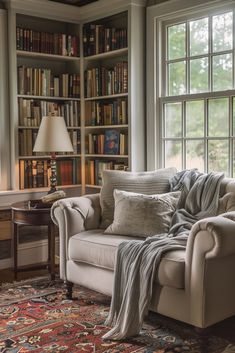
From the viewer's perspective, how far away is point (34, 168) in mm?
4801

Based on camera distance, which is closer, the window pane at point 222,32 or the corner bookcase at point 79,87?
the window pane at point 222,32

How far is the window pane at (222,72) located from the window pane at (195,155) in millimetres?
494

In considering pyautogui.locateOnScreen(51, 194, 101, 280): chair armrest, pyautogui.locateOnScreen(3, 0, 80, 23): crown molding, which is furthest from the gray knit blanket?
pyautogui.locateOnScreen(3, 0, 80, 23): crown molding

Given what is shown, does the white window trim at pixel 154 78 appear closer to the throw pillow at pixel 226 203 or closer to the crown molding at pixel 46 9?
the crown molding at pixel 46 9

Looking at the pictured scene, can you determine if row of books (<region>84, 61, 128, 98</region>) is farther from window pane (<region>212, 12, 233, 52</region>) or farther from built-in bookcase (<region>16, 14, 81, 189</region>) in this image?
window pane (<region>212, 12, 233, 52</region>)

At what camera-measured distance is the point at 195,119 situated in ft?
13.9

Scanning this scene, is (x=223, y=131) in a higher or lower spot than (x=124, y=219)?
higher

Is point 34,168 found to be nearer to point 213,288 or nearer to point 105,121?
point 105,121

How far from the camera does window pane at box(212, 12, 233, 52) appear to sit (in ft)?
12.9

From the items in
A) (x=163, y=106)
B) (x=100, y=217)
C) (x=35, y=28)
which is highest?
(x=35, y=28)

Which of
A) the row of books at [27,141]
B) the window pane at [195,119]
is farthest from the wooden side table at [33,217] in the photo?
the window pane at [195,119]

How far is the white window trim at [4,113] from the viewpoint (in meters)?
4.59

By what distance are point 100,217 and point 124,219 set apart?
0.40 meters

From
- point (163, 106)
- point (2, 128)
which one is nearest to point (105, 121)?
point (163, 106)
